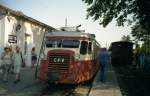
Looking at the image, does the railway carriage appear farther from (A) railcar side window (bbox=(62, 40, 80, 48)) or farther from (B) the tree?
(B) the tree

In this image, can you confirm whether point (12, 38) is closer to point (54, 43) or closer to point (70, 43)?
→ point (54, 43)

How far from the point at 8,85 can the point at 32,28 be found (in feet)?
Answer: 50.2

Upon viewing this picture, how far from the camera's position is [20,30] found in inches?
1192

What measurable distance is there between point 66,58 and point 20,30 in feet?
42.2

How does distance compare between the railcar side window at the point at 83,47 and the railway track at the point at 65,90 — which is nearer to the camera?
the railway track at the point at 65,90

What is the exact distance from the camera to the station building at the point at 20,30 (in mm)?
26422

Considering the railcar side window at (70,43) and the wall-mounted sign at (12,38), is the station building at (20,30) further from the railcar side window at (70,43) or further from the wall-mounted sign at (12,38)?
the railcar side window at (70,43)

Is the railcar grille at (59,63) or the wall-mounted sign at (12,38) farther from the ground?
the wall-mounted sign at (12,38)

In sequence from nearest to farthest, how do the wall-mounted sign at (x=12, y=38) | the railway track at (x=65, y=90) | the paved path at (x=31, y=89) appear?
1. the paved path at (x=31, y=89)
2. the railway track at (x=65, y=90)
3. the wall-mounted sign at (x=12, y=38)

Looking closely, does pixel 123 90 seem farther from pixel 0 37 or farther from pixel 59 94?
pixel 0 37

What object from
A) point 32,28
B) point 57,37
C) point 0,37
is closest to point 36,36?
point 32,28

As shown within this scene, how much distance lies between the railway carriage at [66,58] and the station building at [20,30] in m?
2.32

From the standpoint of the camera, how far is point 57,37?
19781mm

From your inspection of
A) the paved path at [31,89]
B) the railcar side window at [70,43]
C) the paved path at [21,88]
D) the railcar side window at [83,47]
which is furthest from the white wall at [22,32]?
the railcar side window at [83,47]
